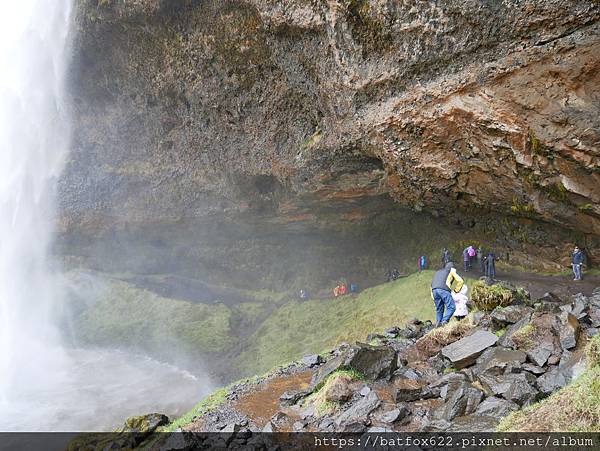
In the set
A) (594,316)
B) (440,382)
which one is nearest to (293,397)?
(440,382)

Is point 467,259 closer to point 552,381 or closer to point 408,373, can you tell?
point 408,373

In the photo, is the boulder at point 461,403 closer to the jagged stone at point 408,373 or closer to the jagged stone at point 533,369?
the jagged stone at point 533,369

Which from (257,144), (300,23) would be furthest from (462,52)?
(257,144)

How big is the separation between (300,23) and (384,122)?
4214 millimetres

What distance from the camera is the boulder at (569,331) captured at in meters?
6.96

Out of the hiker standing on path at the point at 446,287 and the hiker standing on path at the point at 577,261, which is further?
the hiker standing on path at the point at 577,261

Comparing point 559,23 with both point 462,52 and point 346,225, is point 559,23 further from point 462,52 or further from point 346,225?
point 346,225

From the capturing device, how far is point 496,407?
19.1 ft

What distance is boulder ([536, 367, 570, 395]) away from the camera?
5.96 m

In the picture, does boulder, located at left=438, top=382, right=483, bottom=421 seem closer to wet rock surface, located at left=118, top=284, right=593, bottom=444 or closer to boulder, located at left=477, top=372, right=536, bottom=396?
wet rock surface, located at left=118, top=284, right=593, bottom=444

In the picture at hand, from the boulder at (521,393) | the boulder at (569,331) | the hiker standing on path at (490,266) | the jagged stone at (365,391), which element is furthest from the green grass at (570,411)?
the hiker standing on path at (490,266)


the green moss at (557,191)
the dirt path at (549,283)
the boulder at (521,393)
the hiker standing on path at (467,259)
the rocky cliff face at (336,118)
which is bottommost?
the dirt path at (549,283)

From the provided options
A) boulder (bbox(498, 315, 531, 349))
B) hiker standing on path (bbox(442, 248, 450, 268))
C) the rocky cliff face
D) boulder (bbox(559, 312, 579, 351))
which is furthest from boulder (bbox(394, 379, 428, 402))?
hiker standing on path (bbox(442, 248, 450, 268))

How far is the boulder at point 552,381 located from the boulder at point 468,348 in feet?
4.68
